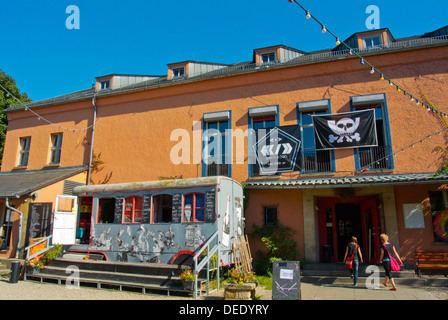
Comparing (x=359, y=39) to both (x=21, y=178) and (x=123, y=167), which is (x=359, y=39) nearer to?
(x=123, y=167)

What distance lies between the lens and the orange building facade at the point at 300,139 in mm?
11758

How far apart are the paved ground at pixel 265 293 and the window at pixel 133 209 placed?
2588mm

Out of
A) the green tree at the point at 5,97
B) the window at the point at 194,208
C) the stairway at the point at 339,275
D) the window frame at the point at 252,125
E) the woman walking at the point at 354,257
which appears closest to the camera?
the woman walking at the point at 354,257

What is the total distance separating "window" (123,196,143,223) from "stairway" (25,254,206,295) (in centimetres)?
164

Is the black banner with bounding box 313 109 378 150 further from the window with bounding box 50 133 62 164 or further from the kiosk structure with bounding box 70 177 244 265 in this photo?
the window with bounding box 50 133 62 164

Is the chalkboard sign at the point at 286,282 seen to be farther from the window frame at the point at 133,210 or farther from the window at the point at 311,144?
the window at the point at 311,144

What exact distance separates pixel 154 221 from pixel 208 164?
4.01 meters

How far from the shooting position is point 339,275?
10.8 meters

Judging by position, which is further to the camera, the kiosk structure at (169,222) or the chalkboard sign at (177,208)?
the chalkboard sign at (177,208)

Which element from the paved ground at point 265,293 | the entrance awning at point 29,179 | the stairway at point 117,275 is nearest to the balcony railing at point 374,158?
the paved ground at point 265,293

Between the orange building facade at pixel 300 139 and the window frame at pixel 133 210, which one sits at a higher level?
the orange building facade at pixel 300 139

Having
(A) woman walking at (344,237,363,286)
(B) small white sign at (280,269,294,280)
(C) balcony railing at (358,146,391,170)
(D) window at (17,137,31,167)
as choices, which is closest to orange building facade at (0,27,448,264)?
(C) balcony railing at (358,146,391,170)

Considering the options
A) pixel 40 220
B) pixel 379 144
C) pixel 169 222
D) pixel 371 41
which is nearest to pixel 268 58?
pixel 371 41

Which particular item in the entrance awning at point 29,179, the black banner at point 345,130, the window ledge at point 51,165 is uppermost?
the black banner at point 345,130
